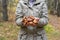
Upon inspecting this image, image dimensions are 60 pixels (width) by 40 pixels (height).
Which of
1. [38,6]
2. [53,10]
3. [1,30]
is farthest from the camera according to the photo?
[53,10]

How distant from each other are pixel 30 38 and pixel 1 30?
967 cm

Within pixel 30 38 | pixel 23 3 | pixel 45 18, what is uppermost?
pixel 23 3

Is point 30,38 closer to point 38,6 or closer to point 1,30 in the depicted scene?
point 38,6

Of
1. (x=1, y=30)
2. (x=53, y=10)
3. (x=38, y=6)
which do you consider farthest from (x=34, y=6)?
(x=53, y=10)

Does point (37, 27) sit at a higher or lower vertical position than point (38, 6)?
lower

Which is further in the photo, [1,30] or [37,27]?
[1,30]

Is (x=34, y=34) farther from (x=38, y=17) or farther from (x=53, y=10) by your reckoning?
(x=53, y=10)

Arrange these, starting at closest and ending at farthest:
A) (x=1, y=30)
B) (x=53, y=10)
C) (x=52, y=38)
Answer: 1. (x=52, y=38)
2. (x=1, y=30)
3. (x=53, y=10)

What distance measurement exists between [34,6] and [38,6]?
89 millimetres

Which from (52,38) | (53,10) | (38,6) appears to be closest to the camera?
(38,6)

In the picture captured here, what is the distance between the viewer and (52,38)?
43.3 ft

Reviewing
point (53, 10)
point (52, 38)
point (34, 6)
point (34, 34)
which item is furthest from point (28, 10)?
point (53, 10)

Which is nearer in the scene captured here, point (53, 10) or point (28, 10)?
point (28, 10)

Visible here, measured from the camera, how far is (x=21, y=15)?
500 cm
